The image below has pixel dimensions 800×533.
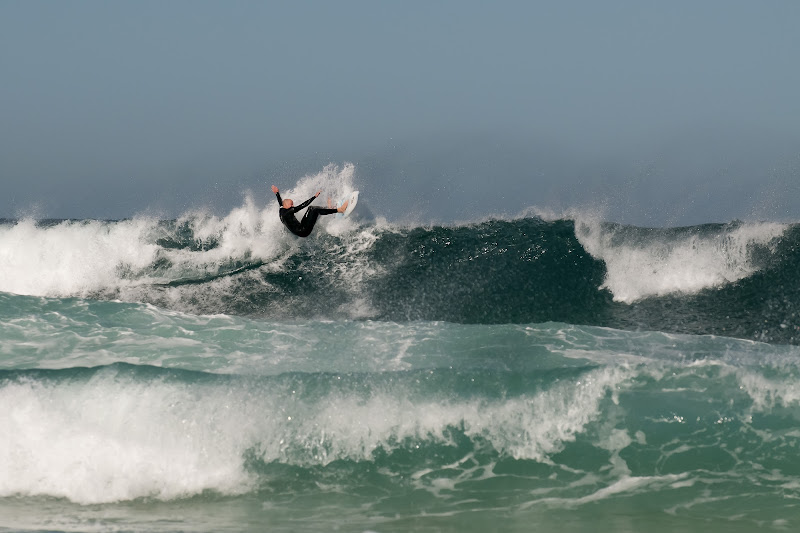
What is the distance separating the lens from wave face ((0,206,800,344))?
11.6m

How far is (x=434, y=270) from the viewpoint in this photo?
13.2m

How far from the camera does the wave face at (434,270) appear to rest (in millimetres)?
11586

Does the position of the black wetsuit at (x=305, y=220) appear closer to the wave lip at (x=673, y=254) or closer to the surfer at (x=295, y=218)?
the surfer at (x=295, y=218)

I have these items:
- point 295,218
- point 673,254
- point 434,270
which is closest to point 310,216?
point 295,218

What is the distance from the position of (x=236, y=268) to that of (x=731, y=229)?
31.6 ft

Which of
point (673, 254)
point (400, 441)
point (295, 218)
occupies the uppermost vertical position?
point (295, 218)

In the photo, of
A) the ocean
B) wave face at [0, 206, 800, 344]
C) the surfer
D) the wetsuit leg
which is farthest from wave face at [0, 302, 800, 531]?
the wetsuit leg

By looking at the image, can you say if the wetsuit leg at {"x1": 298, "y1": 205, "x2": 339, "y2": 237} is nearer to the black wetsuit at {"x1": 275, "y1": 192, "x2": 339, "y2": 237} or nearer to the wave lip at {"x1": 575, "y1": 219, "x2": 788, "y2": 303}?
the black wetsuit at {"x1": 275, "y1": 192, "x2": 339, "y2": 237}

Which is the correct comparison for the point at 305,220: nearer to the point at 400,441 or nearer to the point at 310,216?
the point at 310,216

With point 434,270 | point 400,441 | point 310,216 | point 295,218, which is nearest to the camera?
point 400,441

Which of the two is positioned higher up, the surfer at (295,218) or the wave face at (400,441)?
the surfer at (295,218)

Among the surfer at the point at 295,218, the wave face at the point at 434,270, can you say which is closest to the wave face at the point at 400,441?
the wave face at the point at 434,270

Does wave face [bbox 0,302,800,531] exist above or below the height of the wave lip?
below

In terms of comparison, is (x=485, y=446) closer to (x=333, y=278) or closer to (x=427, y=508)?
(x=427, y=508)
